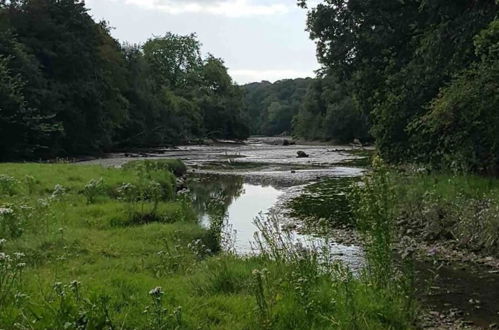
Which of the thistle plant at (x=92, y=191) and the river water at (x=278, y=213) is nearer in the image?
the river water at (x=278, y=213)

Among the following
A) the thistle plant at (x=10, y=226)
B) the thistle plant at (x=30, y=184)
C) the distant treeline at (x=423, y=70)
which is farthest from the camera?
the thistle plant at (x=30, y=184)

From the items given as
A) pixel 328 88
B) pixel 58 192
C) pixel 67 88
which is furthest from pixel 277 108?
pixel 58 192

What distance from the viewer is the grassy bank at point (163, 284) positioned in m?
6.14

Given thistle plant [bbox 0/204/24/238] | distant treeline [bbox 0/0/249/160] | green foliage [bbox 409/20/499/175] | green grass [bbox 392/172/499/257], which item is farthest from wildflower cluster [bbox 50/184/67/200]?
distant treeline [bbox 0/0/249/160]

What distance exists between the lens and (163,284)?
310 inches

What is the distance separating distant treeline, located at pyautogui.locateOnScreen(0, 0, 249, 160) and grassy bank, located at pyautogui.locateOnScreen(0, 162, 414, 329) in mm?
30308

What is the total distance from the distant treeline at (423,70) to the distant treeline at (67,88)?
23048mm

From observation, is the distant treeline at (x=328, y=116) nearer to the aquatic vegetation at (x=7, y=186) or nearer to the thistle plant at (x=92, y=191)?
the thistle plant at (x=92, y=191)

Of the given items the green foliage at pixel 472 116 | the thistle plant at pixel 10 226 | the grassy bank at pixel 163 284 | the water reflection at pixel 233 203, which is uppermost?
the green foliage at pixel 472 116

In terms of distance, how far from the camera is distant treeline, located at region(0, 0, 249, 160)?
40.7m

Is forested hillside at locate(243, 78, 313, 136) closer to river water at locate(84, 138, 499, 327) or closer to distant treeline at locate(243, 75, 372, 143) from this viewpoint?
distant treeline at locate(243, 75, 372, 143)

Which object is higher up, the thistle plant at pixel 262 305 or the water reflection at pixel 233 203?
the thistle plant at pixel 262 305

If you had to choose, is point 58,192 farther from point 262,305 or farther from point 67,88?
point 67,88

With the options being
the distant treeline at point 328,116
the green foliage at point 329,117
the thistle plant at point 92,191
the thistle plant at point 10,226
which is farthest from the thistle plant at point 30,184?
the green foliage at point 329,117
